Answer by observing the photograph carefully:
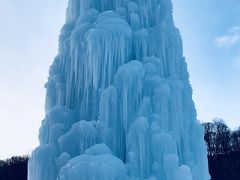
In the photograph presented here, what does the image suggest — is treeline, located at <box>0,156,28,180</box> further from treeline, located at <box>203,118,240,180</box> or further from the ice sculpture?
the ice sculpture

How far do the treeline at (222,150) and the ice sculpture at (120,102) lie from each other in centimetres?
2417

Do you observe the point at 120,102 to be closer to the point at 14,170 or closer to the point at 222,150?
the point at 222,150

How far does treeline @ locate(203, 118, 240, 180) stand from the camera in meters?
40.1

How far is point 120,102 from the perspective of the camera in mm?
15875

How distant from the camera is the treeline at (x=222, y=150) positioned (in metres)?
40.1

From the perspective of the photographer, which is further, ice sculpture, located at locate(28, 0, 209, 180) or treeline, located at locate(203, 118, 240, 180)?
treeline, located at locate(203, 118, 240, 180)

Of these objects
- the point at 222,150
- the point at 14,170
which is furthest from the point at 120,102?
the point at 14,170

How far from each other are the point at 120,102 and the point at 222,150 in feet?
103

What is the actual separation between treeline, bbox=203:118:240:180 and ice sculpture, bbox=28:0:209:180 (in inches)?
952

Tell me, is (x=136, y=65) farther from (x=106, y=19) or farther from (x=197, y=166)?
(x=197, y=166)

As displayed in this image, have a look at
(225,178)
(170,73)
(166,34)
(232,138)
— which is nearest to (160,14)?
(166,34)

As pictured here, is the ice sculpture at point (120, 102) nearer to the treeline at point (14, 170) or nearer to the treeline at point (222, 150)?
the treeline at point (222, 150)

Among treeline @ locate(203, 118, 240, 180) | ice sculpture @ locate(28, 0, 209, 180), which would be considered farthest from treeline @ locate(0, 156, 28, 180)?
ice sculpture @ locate(28, 0, 209, 180)

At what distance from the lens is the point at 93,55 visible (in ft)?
54.5
